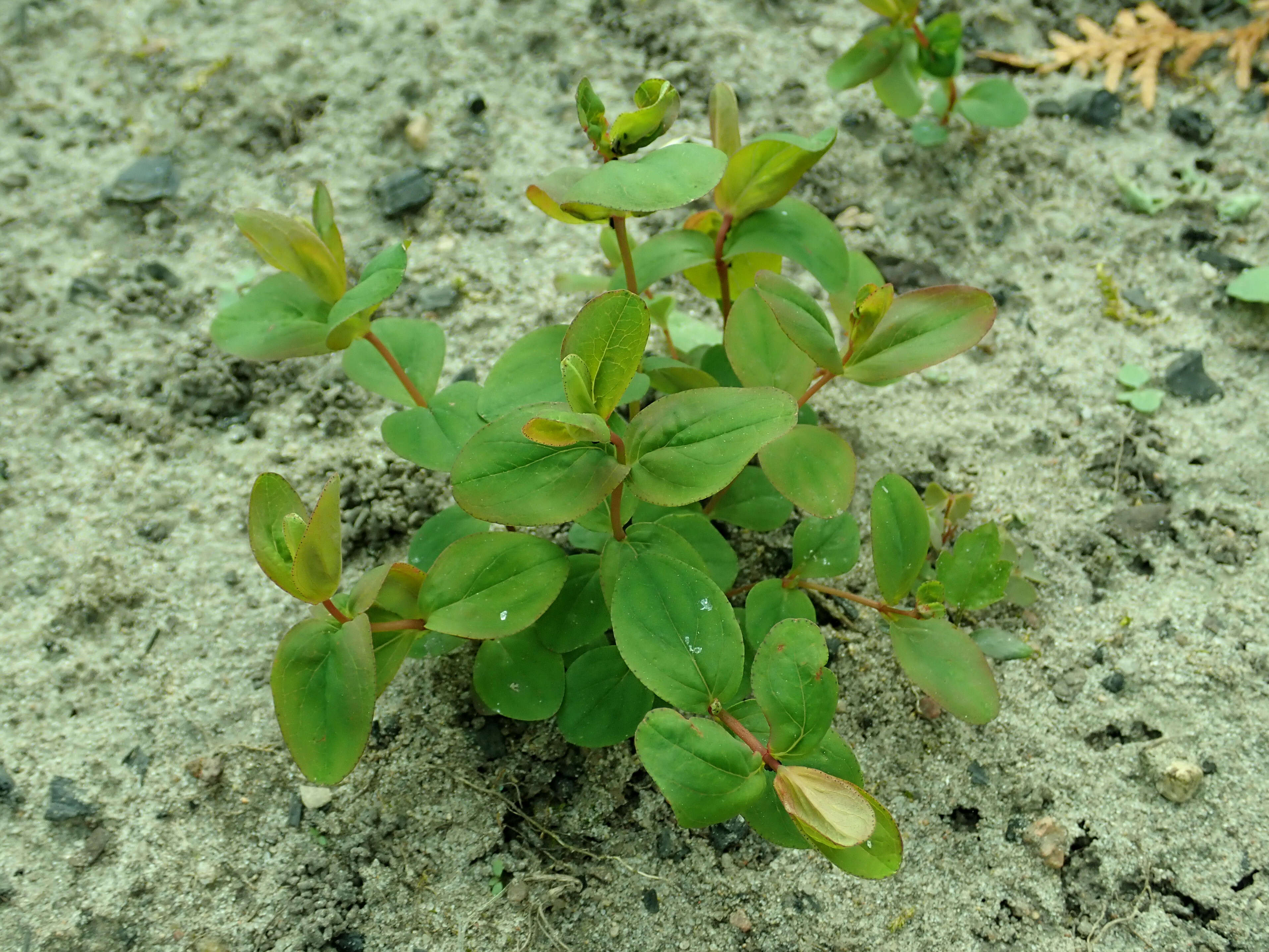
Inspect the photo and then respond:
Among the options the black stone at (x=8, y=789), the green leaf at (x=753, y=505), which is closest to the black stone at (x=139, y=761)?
the black stone at (x=8, y=789)

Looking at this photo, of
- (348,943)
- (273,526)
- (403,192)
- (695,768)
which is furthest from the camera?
(403,192)

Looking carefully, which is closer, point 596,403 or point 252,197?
point 596,403

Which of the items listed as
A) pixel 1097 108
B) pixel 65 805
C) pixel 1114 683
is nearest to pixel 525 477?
pixel 65 805

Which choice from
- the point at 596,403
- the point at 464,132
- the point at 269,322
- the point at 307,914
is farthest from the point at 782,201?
the point at 307,914

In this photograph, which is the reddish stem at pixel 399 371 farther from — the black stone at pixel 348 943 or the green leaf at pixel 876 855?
the green leaf at pixel 876 855

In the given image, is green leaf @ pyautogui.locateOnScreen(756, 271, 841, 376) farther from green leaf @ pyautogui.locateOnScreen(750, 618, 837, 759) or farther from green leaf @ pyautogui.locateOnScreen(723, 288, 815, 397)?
green leaf @ pyautogui.locateOnScreen(750, 618, 837, 759)

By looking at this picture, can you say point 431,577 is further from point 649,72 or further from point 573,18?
point 573,18

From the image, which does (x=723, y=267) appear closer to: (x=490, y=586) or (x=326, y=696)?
(x=490, y=586)

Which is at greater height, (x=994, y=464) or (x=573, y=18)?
(x=573, y=18)
